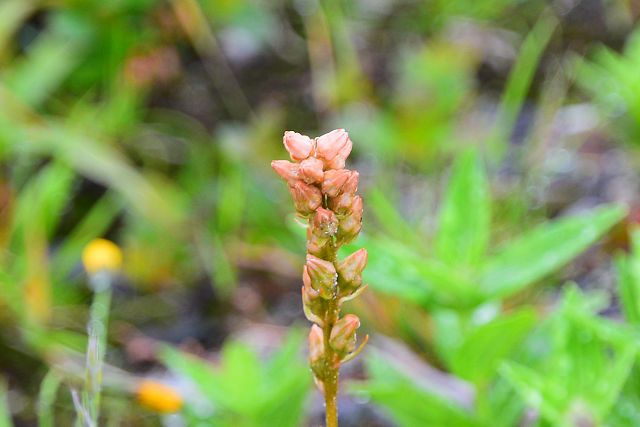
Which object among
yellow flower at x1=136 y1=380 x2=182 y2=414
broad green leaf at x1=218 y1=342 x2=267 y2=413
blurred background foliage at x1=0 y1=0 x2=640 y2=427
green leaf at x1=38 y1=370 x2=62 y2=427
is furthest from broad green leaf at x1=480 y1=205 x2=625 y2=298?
green leaf at x1=38 y1=370 x2=62 y2=427

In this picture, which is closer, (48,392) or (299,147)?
(299,147)

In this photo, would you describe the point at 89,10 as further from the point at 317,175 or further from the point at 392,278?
the point at 317,175

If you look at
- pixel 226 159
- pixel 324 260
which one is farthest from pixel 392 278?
pixel 226 159

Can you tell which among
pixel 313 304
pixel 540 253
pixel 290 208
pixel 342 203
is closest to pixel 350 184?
pixel 342 203

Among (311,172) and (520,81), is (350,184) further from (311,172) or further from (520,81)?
(520,81)

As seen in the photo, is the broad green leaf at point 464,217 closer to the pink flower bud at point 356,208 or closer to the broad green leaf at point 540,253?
the broad green leaf at point 540,253

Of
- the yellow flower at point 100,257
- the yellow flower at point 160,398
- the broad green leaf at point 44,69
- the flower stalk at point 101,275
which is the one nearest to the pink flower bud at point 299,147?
the flower stalk at point 101,275

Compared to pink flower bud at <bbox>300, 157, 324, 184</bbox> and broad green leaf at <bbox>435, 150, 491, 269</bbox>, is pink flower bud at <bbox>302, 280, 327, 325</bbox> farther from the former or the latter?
broad green leaf at <bbox>435, 150, 491, 269</bbox>
